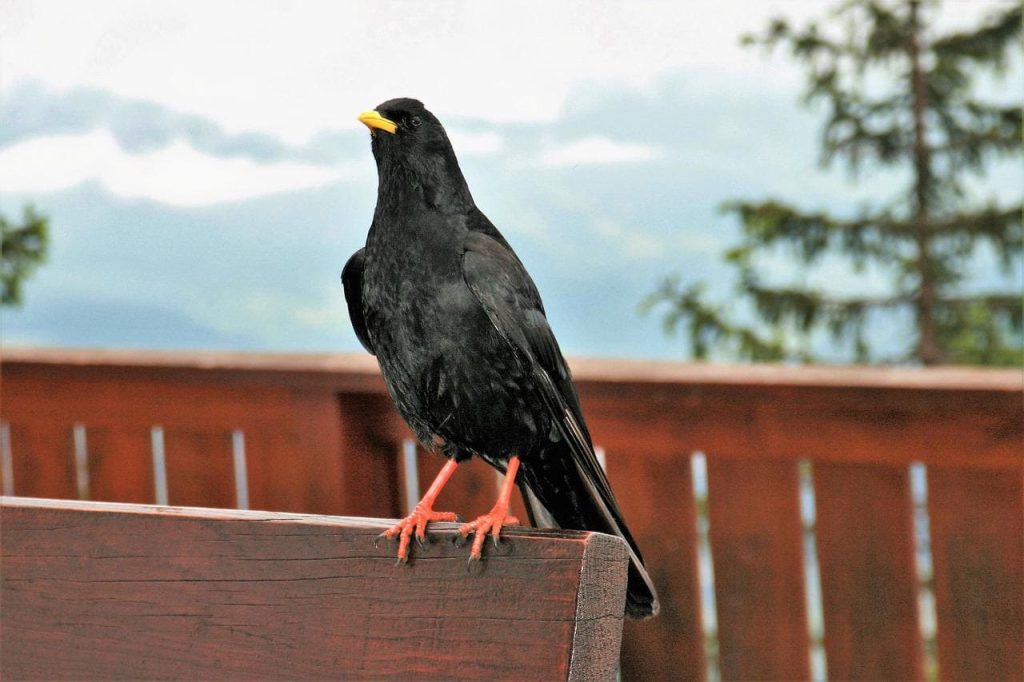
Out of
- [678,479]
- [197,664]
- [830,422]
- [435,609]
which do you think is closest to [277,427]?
[678,479]

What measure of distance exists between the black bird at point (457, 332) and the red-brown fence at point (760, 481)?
888 mm

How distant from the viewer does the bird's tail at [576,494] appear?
0.77m

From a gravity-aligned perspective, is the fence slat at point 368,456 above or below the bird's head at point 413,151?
below

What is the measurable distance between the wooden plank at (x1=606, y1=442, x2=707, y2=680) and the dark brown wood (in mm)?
940

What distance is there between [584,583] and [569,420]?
0.11m

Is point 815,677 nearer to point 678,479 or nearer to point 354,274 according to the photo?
point 678,479

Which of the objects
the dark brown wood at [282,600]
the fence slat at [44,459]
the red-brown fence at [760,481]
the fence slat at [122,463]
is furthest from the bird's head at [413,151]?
the fence slat at [44,459]

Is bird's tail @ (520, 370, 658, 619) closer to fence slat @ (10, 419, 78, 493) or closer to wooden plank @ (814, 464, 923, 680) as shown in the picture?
wooden plank @ (814, 464, 923, 680)

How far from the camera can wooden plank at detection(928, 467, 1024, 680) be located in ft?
5.16

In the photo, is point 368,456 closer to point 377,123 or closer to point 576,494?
point 576,494

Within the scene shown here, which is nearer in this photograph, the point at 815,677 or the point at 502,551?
the point at 502,551

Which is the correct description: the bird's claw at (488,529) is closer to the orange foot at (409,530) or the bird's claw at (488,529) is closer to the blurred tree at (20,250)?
the orange foot at (409,530)

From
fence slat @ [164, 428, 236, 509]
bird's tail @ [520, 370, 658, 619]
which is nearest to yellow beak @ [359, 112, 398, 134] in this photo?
bird's tail @ [520, 370, 658, 619]

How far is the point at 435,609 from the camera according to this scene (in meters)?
0.80
